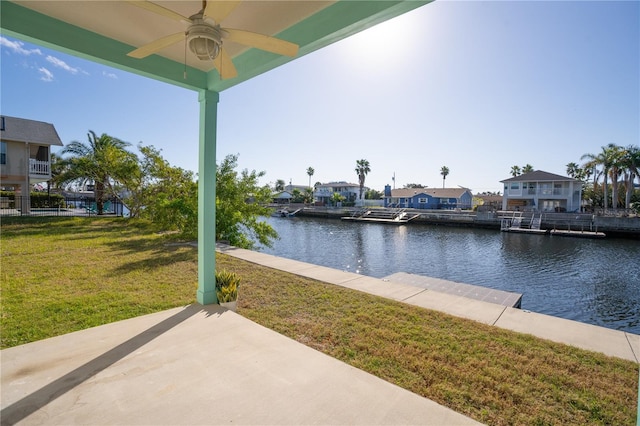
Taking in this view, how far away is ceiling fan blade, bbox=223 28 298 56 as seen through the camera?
2402 mm

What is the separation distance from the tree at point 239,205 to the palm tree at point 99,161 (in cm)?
823

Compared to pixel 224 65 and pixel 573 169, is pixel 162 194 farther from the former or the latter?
pixel 573 169

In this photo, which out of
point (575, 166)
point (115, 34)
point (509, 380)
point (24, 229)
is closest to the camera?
point (509, 380)

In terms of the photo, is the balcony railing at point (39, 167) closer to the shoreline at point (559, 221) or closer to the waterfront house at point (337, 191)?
the shoreline at point (559, 221)

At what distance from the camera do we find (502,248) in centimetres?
1914

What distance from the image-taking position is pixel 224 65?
2963 mm

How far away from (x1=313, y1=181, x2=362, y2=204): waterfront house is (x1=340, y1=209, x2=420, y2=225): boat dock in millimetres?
21858

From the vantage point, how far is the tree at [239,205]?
10516 mm

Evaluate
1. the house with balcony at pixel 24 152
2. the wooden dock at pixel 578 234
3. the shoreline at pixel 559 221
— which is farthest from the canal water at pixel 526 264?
the house with balcony at pixel 24 152

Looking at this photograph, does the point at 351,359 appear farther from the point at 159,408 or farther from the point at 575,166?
the point at 575,166

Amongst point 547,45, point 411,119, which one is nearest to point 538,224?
point 411,119

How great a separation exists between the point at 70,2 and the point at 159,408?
366cm

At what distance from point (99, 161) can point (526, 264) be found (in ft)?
78.1

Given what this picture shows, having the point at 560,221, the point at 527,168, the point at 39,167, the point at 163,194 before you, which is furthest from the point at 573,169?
the point at 39,167
